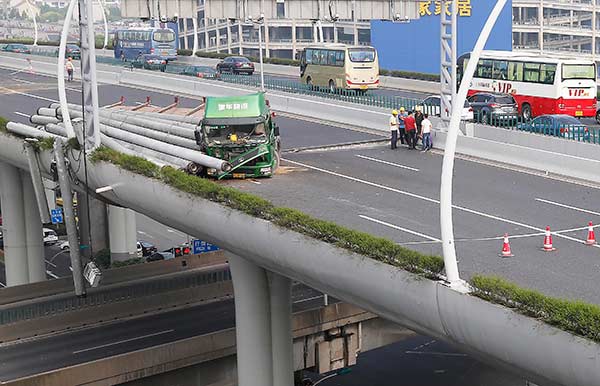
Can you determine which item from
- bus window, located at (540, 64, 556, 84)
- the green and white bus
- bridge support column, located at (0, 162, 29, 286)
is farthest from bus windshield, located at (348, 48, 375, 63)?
bridge support column, located at (0, 162, 29, 286)

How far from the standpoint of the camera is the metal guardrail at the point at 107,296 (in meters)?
42.5

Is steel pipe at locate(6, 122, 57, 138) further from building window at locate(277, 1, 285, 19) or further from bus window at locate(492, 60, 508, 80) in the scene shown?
bus window at locate(492, 60, 508, 80)

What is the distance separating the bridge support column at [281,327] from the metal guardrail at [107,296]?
40.5 ft

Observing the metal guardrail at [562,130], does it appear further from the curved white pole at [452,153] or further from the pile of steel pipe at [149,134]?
the curved white pole at [452,153]

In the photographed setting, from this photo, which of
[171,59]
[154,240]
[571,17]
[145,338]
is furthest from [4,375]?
[571,17]

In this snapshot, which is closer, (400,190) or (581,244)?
(581,244)

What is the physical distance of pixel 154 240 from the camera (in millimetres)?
70125

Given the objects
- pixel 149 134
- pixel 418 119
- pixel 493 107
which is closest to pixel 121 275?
pixel 149 134

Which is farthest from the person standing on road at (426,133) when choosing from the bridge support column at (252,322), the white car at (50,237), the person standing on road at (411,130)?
the white car at (50,237)

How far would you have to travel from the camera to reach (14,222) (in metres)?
54.6

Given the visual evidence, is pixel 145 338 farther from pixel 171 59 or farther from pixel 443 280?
pixel 171 59

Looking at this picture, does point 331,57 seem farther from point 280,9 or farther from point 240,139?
point 240,139

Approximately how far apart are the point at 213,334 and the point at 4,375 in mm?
7500

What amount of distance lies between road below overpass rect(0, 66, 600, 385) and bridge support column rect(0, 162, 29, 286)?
15.1 m
